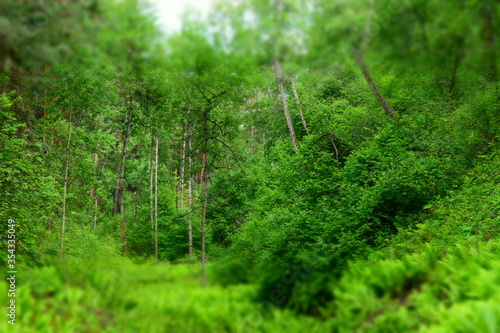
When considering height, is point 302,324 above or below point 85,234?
below

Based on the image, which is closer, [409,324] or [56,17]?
[409,324]

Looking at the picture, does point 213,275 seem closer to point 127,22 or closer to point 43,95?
point 127,22

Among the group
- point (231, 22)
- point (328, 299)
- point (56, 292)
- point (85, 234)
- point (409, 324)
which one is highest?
point (231, 22)

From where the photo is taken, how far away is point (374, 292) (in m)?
1.83

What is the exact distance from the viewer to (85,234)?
541cm

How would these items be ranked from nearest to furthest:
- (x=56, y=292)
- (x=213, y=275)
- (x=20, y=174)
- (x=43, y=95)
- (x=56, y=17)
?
(x=56, y=292), (x=213, y=275), (x=56, y=17), (x=43, y=95), (x=20, y=174)

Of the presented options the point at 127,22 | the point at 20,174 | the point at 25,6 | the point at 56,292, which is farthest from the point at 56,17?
the point at 20,174

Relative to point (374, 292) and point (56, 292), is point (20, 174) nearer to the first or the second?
point (56, 292)

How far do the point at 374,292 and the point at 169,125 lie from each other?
10.9 ft

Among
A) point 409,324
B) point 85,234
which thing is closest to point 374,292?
point 409,324

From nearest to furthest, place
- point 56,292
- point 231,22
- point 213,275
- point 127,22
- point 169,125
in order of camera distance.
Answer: point 56,292 < point 213,275 < point 127,22 < point 231,22 < point 169,125

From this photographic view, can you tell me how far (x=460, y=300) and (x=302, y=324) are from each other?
0.92 meters

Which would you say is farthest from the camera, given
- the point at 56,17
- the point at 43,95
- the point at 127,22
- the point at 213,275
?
the point at 43,95

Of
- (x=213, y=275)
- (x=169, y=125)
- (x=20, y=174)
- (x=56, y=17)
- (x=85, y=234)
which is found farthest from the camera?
(x=20, y=174)
